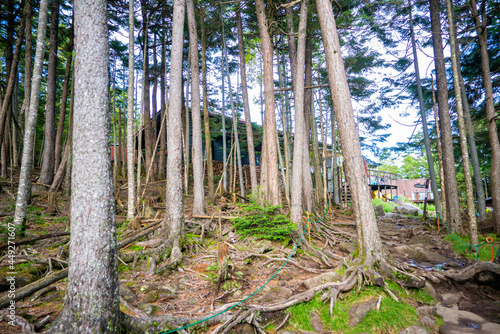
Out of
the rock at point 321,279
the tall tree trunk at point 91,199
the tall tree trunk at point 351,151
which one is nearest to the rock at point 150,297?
the tall tree trunk at point 91,199

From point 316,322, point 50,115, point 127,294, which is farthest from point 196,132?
point 50,115

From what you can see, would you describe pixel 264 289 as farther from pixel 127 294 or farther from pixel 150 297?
pixel 127 294

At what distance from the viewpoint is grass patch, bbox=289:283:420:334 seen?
3.60 meters

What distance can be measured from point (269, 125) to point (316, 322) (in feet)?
17.6

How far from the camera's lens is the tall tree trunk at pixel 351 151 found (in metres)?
4.89

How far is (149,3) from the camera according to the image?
10984mm

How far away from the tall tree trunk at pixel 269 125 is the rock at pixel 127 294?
4296 millimetres

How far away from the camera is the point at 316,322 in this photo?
3754 millimetres

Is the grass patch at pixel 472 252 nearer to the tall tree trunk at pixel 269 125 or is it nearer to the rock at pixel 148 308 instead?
the tall tree trunk at pixel 269 125

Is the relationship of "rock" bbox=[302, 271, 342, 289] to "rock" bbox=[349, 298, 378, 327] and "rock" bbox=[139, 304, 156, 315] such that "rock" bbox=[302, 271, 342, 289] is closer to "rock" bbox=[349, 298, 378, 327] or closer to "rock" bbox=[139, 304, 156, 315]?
"rock" bbox=[349, 298, 378, 327]

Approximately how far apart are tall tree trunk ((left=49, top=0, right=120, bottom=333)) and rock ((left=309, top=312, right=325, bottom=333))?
265 centimetres

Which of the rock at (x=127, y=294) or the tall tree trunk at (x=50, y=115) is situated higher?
the tall tree trunk at (x=50, y=115)

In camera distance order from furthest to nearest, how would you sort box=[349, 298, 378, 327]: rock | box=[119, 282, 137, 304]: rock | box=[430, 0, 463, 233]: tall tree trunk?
box=[430, 0, 463, 233]: tall tree trunk < box=[119, 282, 137, 304]: rock < box=[349, 298, 378, 327]: rock

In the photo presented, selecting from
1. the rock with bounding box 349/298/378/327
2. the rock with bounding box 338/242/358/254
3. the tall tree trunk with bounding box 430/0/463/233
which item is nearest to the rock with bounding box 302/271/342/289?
the rock with bounding box 349/298/378/327
